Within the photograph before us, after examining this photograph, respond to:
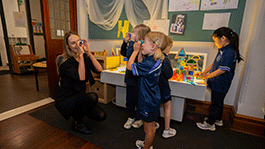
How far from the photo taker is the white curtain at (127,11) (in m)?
2.09

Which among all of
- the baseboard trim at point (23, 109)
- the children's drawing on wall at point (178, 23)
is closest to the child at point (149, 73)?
the children's drawing on wall at point (178, 23)

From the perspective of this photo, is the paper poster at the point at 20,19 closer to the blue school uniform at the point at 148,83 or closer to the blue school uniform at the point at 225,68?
the blue school uniform at the point at 148,83

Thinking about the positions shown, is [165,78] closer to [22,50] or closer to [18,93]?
[18,93]

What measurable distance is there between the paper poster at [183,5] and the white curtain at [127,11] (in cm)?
10

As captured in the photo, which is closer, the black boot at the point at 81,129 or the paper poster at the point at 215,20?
the black boot at the point at 81,129

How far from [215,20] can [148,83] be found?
59.1 inches

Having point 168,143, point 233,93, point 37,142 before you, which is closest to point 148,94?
point 168,143

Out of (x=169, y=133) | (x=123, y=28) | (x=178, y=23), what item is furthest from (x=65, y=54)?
(x=178, y=23)

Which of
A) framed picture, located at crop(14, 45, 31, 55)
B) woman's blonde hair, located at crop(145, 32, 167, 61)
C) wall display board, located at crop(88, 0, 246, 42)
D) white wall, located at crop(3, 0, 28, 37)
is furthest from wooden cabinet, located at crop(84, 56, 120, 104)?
white wall, located at crop(3, 0, 28, 37)

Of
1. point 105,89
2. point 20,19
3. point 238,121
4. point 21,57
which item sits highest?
point 20,19

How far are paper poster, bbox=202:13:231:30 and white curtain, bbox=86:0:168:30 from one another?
55cm

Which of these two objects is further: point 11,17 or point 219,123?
point 11,17

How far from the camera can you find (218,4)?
1.86m

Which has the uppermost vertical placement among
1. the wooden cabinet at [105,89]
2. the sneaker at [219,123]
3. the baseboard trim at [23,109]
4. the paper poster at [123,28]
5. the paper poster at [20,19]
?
the paper poster at [20,19]
